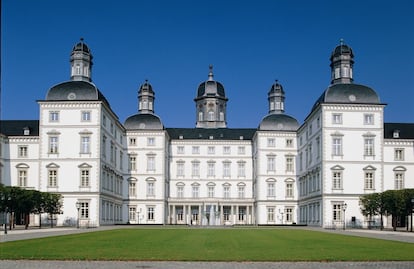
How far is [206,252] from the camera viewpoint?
20000 mm

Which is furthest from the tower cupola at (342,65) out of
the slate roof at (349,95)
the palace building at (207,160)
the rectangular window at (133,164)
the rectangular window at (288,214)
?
the rectangular window at (133,164)

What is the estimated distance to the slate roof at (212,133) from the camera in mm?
83375

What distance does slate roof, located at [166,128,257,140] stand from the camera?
83375 millimetres

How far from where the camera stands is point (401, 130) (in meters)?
66.4

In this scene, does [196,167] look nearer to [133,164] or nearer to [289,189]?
[133,164]

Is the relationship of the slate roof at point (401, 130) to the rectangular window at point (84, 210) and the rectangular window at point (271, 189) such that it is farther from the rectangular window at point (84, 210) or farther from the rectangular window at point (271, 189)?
the rectangular window at point (84, 210)

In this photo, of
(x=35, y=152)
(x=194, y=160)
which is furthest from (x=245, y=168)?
(x=35, y=152)

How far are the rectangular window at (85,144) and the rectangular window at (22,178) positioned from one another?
8.97 m

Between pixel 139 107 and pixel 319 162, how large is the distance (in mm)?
32500

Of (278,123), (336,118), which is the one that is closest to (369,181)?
(336,118)

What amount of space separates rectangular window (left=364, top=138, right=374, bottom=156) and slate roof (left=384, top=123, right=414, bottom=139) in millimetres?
6827

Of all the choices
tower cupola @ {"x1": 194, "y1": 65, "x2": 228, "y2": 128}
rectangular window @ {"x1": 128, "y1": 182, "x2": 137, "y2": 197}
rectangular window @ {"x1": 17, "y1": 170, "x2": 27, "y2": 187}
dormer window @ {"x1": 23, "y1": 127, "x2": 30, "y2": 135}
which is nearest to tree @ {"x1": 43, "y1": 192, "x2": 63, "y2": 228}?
rectangular window @ {"x1": 17, "y1": 170, "x2": 27, "y2": 187}

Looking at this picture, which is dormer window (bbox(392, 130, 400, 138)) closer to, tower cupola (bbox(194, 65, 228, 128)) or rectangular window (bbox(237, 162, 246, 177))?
rectangular window (bbox(237, 162, 246, 177))

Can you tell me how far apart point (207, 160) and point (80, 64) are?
25869mm
